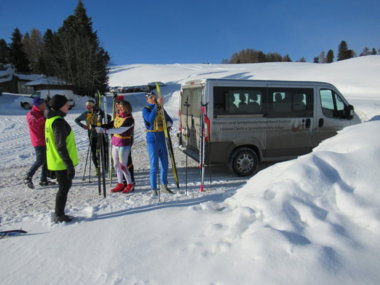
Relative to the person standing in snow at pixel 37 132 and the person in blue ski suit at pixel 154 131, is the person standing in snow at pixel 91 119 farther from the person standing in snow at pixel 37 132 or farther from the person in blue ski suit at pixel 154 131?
the person in blue ski suit at pixel 154 131

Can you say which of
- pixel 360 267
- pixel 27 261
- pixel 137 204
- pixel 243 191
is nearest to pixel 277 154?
pixel 243 191

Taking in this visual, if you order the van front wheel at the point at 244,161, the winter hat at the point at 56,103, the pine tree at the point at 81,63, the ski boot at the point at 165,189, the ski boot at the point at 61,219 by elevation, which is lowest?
the ski boot at the point at 61,219

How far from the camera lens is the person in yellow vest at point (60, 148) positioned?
3736mm

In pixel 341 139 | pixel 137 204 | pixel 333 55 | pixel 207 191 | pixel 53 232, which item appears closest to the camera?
pixel 53 232

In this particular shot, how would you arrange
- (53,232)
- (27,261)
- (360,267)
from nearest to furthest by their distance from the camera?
1. (360,267)
2. (27,261)
3. (53,232)

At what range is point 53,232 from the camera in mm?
3635

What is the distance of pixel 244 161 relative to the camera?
20.8 feet

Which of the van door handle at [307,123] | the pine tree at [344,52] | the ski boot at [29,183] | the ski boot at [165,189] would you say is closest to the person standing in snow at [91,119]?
the ski boot at [29,183]

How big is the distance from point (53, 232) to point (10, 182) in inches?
126

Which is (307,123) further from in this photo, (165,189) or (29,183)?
(29,183)

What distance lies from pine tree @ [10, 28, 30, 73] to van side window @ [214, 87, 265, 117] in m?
62.6

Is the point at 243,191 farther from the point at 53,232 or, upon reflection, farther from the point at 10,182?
the point at 10,182

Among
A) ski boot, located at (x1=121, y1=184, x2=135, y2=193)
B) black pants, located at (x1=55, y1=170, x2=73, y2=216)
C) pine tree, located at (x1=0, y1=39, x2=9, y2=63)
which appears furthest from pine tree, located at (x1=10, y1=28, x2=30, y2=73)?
black pants, located at (x1=55, y1=170, x2=73, y2=216)

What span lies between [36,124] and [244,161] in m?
4.52
